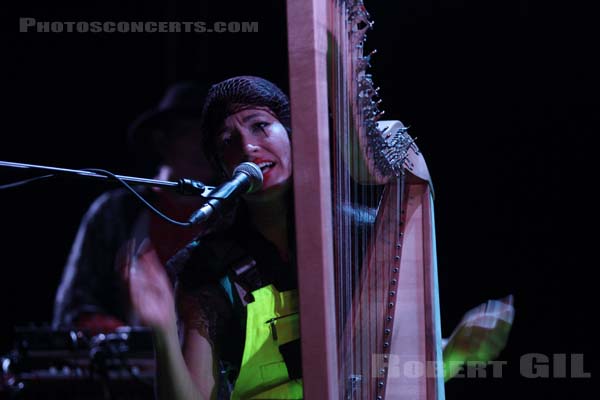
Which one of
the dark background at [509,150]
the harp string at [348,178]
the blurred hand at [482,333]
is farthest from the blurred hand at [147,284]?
the dark background at [509,150]

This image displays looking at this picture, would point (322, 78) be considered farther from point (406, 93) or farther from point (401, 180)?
point (406, 93)

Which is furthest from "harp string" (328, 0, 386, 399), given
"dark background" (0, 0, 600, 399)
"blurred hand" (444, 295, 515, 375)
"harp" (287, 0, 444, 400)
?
"dark background" (0, 0, 600, 399)

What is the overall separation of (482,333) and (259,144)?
0.75m

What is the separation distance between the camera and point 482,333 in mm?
1742

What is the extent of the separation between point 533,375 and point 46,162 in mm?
2202

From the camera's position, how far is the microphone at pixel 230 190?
1.04 meters

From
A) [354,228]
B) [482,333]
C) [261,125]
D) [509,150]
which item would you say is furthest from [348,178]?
[509,150]

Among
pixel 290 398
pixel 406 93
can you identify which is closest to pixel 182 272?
pixel 290 398

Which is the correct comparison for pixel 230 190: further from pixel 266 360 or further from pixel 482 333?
pixel 482 333

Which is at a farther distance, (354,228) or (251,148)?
(251,148)

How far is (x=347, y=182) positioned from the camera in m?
1.05

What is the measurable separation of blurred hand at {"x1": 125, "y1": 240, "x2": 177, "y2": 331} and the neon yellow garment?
318mm

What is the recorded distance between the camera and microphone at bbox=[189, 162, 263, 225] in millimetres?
1041

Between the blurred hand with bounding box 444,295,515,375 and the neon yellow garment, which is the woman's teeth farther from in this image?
the blurred hand with bounding box 444,295,515,375
